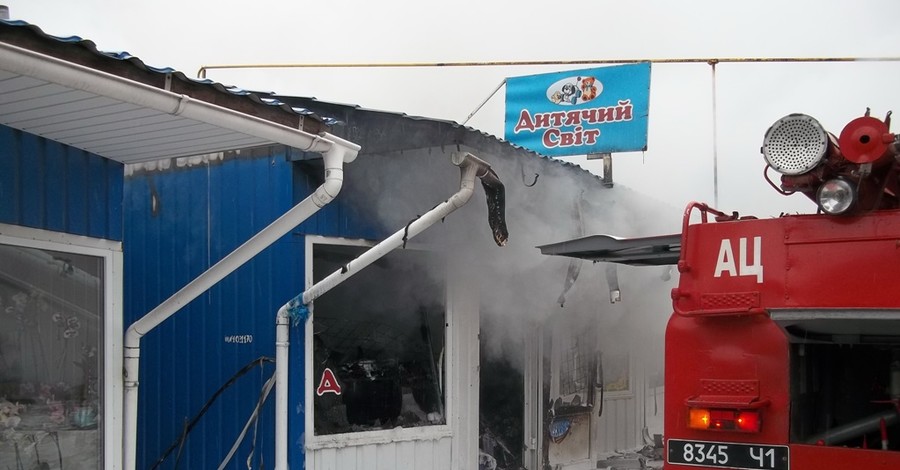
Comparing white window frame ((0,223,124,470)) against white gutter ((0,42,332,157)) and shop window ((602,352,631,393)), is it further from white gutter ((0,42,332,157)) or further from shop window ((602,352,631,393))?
shop window ((602,352,631,393))

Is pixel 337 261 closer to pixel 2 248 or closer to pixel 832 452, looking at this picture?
pixel 2 248

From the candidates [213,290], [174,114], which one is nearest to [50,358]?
[174,114]

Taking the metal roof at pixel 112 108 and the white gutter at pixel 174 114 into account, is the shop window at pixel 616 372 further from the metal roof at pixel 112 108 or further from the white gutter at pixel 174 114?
the metal roof at pixel 112 108

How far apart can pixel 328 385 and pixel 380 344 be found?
67cm

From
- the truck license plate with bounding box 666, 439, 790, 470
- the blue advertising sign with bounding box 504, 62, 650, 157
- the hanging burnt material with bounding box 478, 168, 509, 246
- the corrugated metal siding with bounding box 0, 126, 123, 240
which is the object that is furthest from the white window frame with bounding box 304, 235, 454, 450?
the truck license plate with bounding box 666, 439, 790, 470

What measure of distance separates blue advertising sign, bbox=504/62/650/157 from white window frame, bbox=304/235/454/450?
10.0 ft

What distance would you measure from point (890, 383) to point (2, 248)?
14.3ft

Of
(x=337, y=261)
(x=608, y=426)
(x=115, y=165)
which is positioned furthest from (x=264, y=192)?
(x=608, y=426)

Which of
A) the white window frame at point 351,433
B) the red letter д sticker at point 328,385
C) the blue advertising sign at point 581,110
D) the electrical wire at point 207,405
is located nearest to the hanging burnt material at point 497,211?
the white window frame at point 351,433

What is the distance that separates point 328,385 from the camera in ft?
22.7

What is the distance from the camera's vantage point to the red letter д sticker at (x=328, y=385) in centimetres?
686

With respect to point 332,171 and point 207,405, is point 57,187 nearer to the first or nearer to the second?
point 332,171

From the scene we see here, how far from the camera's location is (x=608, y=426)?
10.6 meters

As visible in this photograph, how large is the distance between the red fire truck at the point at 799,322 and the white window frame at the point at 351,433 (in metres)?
3.25
